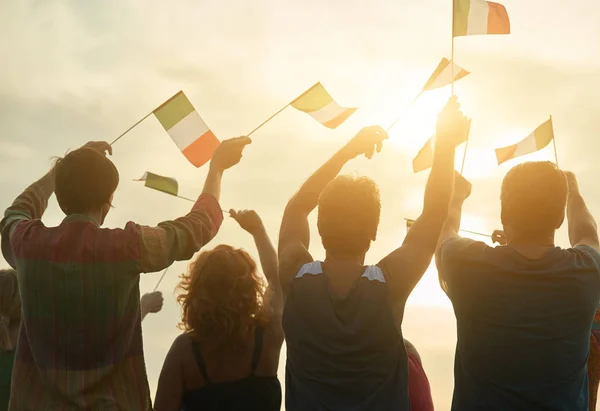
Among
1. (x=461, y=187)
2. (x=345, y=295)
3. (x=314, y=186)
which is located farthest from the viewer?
(x=461, y=187)

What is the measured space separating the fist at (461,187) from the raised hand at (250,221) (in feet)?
3.78

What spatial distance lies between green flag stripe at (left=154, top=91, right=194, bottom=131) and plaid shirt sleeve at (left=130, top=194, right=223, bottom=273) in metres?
2.64

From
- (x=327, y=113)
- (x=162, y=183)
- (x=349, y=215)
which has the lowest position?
(x=349, y=215)

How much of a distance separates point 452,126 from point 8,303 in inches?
132

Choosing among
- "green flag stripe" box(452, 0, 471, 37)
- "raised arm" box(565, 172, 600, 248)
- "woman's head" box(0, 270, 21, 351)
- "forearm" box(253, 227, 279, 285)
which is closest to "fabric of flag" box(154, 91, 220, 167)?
"woman's head" box(0, 270, 21, 351)

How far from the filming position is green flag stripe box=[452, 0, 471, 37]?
19.2 ft

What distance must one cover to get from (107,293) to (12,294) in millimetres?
2200

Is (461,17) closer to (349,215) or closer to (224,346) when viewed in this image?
(349,215)

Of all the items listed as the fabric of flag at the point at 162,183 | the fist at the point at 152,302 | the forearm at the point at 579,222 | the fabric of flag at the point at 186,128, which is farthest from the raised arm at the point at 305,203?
the fabric of flag at the point at 162,183

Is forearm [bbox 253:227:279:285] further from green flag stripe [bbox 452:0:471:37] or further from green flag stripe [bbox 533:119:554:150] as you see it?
green flag stripe [bbox 533:119:554:150]

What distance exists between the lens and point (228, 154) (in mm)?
4137

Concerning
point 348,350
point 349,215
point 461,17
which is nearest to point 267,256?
point 349,215

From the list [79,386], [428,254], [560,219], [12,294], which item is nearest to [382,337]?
[428,254]

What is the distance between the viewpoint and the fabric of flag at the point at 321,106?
6836 millimetres
